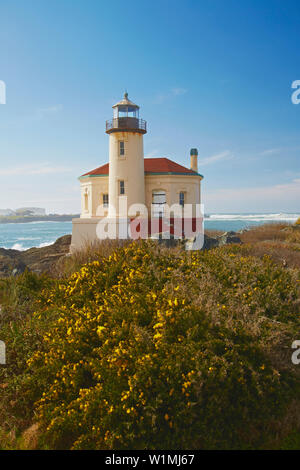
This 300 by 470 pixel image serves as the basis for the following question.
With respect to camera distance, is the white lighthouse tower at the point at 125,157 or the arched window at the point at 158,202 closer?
the white lighthouse tower at the point at 125,157

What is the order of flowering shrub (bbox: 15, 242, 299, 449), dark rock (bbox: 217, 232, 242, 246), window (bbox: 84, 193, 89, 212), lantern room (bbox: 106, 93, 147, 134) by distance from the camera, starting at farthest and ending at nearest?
window (bbox: 84, 193, 89, 212) < lantern room (bbox: 106, 93, 147, 134) < dark rock (bbox: 217, 232, 242, 246) < flowering shrub (bbox: 15, 242, 299, 449)

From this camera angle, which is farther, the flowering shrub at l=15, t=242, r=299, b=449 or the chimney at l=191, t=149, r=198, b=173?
the chimney at l=191, t=149, r=198, b=173

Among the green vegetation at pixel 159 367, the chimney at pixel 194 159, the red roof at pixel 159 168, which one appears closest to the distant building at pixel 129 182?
the red roof at pixel 159 168

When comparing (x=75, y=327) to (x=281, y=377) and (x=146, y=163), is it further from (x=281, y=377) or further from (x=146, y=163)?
(x=146, y=163)

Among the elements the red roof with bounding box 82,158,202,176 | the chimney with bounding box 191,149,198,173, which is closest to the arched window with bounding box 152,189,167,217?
the red roof with bounding box 82,158,202,176

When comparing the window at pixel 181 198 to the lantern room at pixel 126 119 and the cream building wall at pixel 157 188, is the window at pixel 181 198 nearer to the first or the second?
the cream building wall at pixel 157 188

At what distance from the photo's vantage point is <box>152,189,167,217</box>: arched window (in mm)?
21844

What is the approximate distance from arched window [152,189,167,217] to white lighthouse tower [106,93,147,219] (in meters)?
1.54

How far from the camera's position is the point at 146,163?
23.1 metres

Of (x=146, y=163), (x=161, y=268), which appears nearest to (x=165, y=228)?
(x=146, y=163)

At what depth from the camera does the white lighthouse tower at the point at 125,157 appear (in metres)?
20.3

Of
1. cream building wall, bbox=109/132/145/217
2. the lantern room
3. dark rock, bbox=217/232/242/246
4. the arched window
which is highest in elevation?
the lantern room

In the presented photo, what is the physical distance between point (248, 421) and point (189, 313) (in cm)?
156

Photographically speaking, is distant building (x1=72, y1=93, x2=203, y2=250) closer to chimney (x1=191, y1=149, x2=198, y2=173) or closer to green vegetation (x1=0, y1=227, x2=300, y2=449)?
chimney (x1=191, y1=149, x2=198, y2=173)
